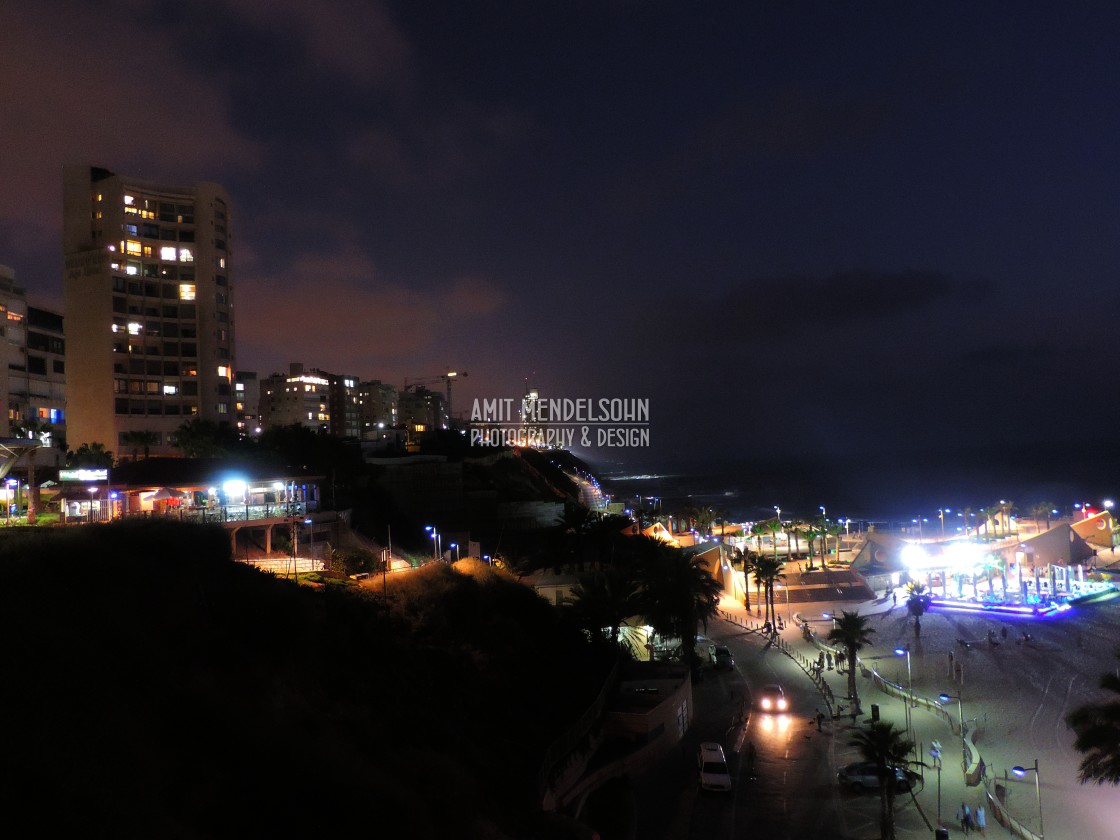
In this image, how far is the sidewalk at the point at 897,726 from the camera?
58.4 feet

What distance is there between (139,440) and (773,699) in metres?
53.1

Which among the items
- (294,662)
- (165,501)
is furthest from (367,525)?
(294,662)

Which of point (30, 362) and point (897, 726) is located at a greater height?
point (30, 362)

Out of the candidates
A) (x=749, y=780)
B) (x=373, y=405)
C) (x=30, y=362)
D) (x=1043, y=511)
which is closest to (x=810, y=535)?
(x=1043, y=511)

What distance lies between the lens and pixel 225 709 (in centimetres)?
1153

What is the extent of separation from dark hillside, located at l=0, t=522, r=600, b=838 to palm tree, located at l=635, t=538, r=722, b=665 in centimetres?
1133

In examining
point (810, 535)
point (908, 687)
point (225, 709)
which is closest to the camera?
point (225, 709)

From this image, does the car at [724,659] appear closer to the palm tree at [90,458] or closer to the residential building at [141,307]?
the palm tree at [90,458]

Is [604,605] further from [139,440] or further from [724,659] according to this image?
[139,440]

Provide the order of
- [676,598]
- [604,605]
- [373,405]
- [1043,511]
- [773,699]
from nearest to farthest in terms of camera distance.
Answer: [773,699]
[604,605]
[676,598]
[1043,511]
[373,405]

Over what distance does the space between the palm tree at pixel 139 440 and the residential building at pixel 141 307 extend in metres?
0.54

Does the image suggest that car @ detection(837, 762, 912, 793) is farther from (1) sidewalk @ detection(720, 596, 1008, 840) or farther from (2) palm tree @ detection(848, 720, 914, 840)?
(2) palm tree @ detection(848, 720, 914, 840)

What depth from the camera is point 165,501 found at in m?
28.5

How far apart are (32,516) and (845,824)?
2581cm
